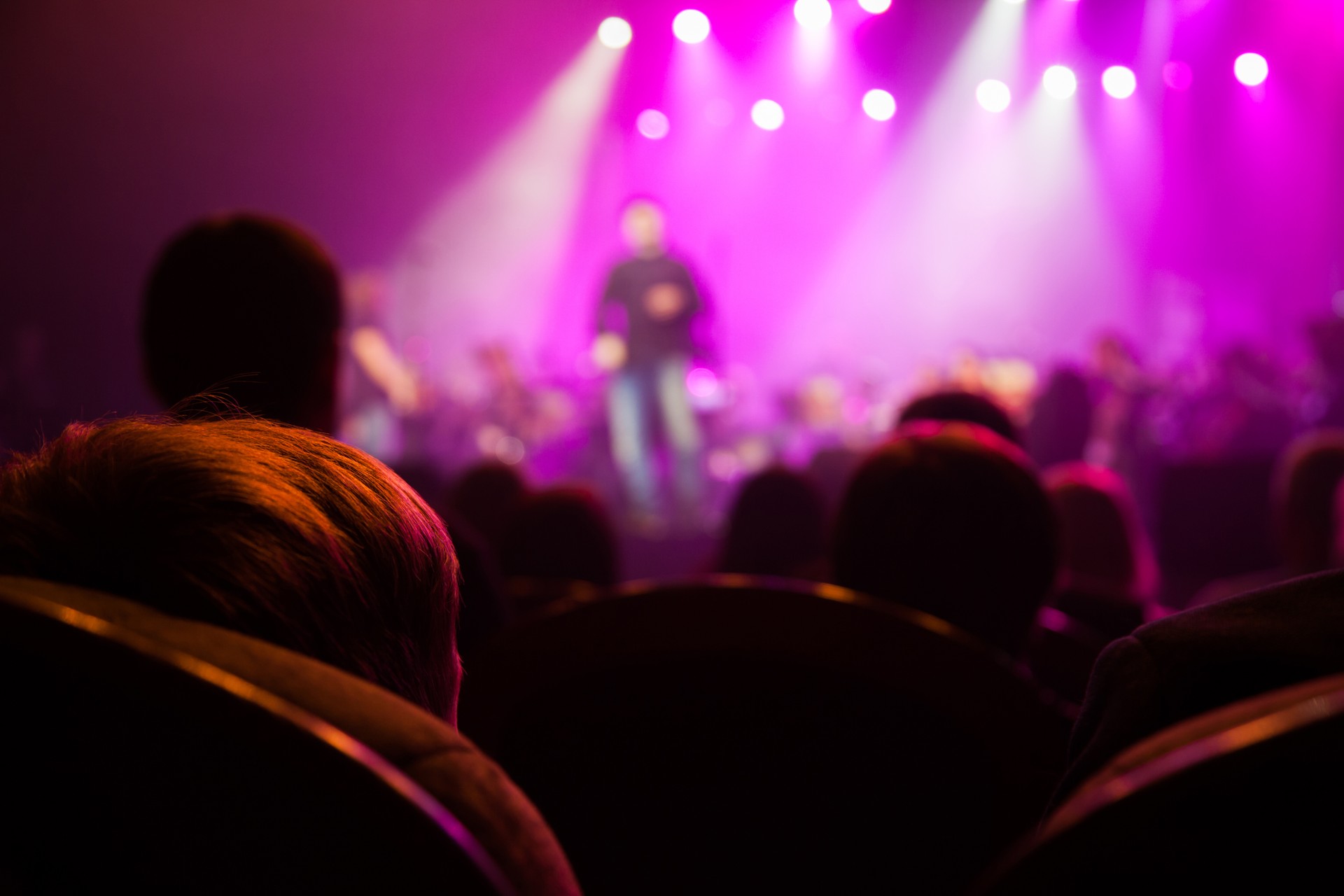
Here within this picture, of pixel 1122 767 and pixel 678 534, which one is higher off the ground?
pixel 1122 767

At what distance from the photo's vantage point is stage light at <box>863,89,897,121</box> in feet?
31.1

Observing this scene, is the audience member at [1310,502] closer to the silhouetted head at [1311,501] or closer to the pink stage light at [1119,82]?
the silhouetted head at [1311,501]

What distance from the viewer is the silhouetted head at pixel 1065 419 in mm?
6211

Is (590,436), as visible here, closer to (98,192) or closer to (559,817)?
(98,192)

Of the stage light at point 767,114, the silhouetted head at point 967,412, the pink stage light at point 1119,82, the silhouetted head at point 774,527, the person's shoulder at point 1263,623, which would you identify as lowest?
the silhouetted head at point 774,527

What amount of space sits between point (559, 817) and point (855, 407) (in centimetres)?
840

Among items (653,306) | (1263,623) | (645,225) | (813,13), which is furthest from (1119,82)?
(1263,623)

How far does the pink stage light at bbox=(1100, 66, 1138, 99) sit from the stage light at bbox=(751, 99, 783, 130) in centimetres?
334

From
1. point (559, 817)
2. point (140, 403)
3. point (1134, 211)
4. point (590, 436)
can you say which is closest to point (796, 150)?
point (1134, 211)

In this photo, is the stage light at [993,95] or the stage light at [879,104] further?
the stage light at [879,104]

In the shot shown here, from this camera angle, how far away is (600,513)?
2.11 meters

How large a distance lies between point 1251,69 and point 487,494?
Answer: 9.90 m

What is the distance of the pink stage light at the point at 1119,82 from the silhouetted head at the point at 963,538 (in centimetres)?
975

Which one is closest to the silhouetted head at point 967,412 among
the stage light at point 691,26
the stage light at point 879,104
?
the stage light at point 691,26
